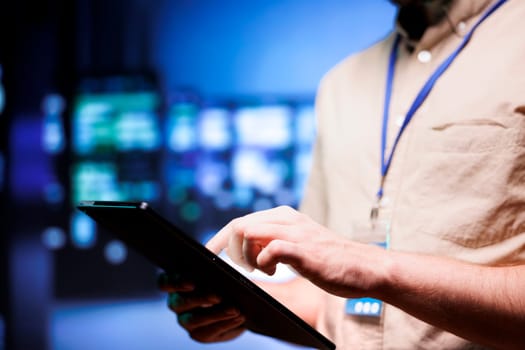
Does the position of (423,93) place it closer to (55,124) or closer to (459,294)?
(459,294)

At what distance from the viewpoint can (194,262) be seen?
66 cm

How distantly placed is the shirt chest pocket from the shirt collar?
16cm

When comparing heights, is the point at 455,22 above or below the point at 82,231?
above

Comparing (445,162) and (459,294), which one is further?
(445,162)

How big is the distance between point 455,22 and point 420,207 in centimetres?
30


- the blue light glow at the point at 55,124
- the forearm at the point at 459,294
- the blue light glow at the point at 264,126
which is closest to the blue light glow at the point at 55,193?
the blue light glow at the point at 55,124

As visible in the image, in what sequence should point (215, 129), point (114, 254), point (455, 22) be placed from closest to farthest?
point (455, 22), point (215, 129), point (114, 254)

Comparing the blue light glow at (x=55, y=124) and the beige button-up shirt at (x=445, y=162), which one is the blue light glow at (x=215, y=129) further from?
the beige button-up shirt at (x=445, y=162)

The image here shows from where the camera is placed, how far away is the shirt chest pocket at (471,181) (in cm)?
75

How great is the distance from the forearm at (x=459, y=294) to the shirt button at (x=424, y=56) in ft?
1.27

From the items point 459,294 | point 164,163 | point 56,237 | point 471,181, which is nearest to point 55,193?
point 56,237

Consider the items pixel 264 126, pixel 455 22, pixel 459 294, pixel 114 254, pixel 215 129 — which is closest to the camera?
pixel 459 294

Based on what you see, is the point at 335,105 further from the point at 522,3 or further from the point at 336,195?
the point at 522,3

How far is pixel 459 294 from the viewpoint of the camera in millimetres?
613
